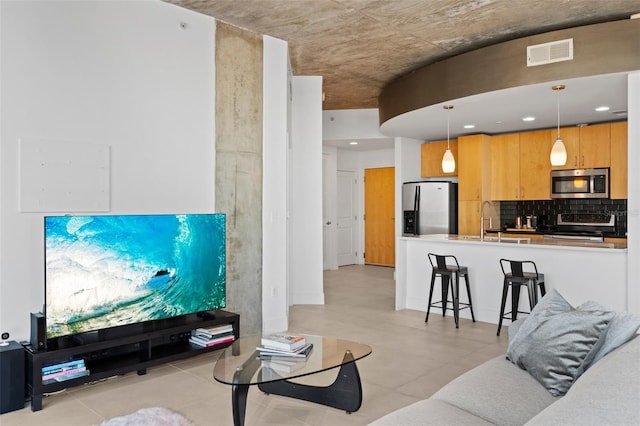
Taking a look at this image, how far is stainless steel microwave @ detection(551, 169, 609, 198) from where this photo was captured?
21.7 ft

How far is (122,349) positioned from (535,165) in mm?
6169

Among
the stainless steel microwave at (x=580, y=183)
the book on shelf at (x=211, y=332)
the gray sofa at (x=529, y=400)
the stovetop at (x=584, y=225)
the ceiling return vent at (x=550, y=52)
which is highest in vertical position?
the ceiling return vent at (x=550, y=52)

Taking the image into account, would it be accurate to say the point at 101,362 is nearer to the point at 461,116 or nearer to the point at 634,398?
the point at 634,398

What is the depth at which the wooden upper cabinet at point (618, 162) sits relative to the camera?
253 inches

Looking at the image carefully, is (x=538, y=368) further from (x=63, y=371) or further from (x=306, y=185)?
(x=306, y=185)

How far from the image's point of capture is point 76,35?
3678 millimetres

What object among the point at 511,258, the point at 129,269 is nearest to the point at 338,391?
the point at 129,269

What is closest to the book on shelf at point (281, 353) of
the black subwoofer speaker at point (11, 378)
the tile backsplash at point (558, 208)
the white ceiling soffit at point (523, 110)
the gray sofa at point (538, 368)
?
the gray sofa at point (538, 368)

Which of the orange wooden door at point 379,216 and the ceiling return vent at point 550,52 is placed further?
the orange wooden door at point 379,216

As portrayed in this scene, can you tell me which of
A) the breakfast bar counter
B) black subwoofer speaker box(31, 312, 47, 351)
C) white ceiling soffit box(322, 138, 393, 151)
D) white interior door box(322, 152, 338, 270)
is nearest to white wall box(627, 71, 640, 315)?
the breakfast bar counter

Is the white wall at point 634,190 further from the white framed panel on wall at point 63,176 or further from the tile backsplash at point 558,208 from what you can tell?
the white framed panel on wall at point 63,176

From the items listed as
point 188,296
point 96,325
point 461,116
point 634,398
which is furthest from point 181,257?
point 461,116

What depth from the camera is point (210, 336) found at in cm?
400

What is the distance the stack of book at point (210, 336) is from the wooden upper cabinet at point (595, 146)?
18.0 feet
